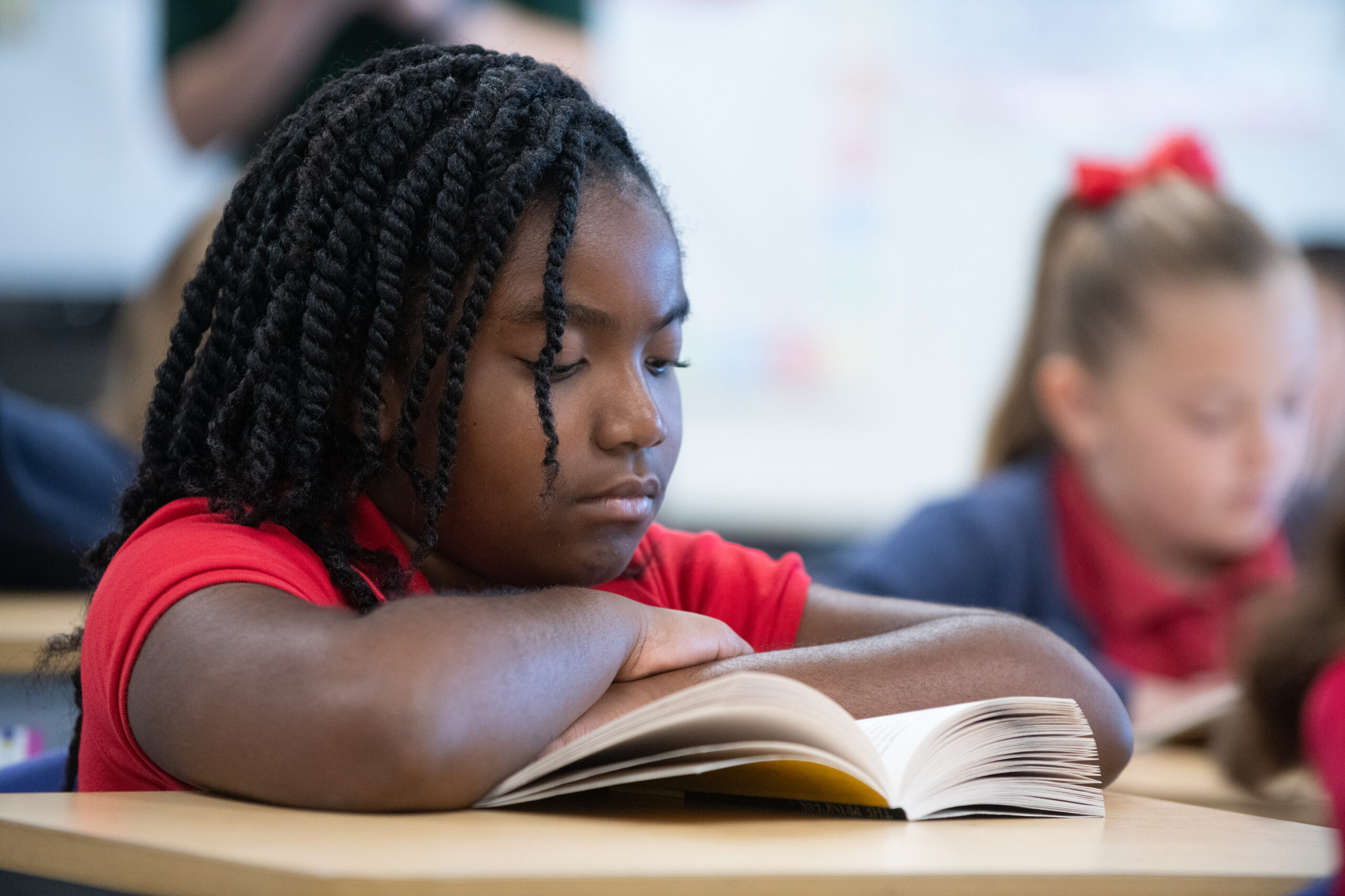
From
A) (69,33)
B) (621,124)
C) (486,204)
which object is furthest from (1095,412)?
(69,33)

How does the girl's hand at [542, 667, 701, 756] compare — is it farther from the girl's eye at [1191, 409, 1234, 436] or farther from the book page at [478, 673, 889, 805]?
the girl's eye at [1191, 409, 1234, 436]

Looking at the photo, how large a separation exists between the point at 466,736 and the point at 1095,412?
147cm

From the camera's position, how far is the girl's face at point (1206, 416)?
1710mm

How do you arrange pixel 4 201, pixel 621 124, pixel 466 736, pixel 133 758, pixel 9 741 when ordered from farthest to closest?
pixel 4 201
pixel 9 741
pixel 621 124
pixel 133 758
pixel 466 736

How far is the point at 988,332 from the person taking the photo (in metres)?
2.79

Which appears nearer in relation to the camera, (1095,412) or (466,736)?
(466,736)

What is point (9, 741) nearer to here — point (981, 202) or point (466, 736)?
point (466, 736)

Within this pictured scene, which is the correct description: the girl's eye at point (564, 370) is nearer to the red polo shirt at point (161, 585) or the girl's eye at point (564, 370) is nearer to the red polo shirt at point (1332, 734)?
the red polo shirt at point (161, 585)

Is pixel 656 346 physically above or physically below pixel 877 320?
above

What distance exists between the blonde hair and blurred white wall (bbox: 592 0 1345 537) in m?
0.65

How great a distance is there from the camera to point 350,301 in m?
0.82

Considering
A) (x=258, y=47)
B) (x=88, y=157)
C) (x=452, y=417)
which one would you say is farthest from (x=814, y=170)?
(x=452, y=417)

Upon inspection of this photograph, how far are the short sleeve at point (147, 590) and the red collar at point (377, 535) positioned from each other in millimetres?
68

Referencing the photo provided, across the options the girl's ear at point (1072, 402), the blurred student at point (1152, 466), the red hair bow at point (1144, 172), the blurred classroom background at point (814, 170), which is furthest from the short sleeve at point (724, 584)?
the blurred classroom background at point (814, 170)
